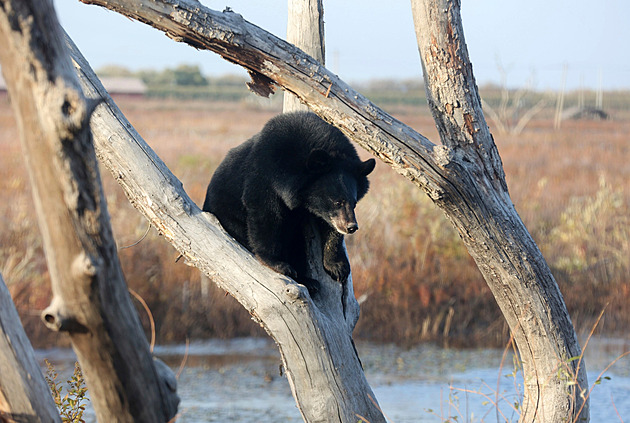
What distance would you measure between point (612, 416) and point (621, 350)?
85.3 inches

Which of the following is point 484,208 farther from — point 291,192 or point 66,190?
point 66,190

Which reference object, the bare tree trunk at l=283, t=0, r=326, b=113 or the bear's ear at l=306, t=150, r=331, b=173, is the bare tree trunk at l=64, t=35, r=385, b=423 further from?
the bare tree trunk at l=283, t=0, r=326, b=113

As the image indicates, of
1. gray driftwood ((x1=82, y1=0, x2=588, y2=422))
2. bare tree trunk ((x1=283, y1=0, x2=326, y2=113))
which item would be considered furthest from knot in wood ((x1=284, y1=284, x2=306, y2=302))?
bare tree trunk ((x1=283, y1=0, x2=326, y2=113))

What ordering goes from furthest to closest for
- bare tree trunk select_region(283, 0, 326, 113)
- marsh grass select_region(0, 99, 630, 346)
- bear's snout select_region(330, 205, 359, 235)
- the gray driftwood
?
marsh grass select_region(0, 99, 630, 346)
bare tree trunk select_region(283, 0, 326, 113)
bear's snout select_region(330, 205, 359, 235)
the gray driftwood

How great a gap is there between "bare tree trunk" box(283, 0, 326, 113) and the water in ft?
12.3

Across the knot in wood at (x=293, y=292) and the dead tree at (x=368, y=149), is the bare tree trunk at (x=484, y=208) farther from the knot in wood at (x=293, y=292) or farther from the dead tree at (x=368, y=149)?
the knot in wood at (x=293, y=292)

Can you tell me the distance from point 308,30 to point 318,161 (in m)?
0.99

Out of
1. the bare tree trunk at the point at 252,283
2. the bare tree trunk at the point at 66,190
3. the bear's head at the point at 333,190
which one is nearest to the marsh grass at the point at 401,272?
the bear's head at the point at 333,190

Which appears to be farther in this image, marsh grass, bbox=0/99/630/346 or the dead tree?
marsh grass, bbox=0/99/630/346

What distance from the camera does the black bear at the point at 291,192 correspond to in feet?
11.5

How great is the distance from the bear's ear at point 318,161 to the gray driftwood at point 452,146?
449 millimetres

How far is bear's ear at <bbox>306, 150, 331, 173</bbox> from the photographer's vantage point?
3562mm

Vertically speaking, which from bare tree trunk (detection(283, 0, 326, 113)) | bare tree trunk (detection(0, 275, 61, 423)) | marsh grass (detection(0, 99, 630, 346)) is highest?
bare tree trunk (detection(283, 0, 326, 113))

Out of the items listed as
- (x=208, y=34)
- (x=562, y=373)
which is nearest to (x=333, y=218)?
(x=208, y=34)
